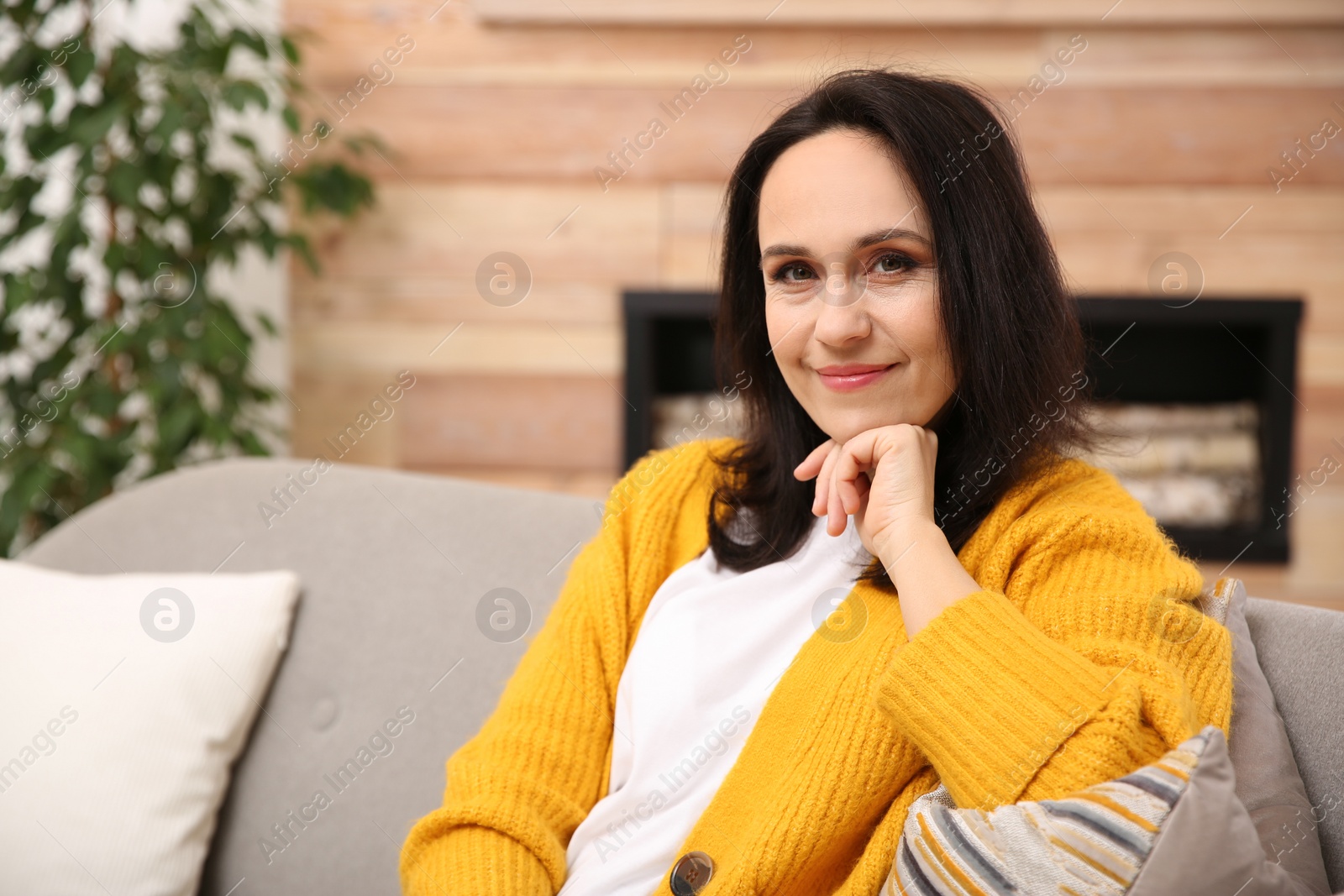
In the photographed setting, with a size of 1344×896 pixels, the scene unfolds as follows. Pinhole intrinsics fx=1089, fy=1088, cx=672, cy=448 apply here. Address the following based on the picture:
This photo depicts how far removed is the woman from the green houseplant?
1.43 metres

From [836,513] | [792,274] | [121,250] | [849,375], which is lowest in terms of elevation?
[836,513]

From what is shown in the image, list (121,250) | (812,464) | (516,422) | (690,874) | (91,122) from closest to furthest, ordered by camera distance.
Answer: (690,874) < (812,464) < (91,122) < (121,250) < (516,422)

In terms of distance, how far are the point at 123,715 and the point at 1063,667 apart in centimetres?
110

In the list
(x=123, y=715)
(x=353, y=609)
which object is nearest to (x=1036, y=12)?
(x=353, y=609)

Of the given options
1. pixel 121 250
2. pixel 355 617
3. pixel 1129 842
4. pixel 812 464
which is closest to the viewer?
pixel 1129 842

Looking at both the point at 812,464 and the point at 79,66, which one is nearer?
the point at 812,464

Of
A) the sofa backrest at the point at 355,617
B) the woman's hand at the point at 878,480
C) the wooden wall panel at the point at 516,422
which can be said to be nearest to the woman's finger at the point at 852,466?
the woman's hand at the point at 878,480

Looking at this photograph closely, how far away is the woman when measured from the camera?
899mm

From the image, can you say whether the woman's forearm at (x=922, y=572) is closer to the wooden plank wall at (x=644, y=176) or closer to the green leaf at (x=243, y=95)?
the green leaf at (x=243, y=95)

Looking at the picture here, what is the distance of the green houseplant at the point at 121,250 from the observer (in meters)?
2.21

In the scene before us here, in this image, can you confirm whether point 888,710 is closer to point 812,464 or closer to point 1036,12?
point 812,464

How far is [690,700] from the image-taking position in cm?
107

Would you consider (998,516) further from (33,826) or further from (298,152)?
(298,152)

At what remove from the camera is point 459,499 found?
1.53m
